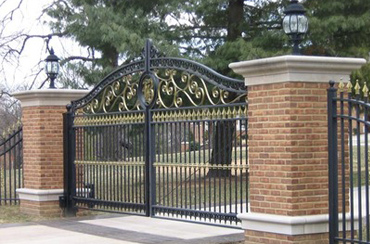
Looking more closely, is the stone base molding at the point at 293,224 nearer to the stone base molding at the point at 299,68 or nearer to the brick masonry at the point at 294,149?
the brick masonry at the point at 294,149

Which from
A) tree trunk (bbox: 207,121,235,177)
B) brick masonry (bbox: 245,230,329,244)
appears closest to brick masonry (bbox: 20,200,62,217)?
tree trunk (bbox: 207,121,235,177)

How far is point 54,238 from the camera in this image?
35.7 ft

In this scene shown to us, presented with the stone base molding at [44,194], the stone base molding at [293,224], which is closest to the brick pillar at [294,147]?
the stone base molding at [293,224]

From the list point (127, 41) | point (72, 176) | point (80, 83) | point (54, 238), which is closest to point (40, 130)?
point (72, 176)

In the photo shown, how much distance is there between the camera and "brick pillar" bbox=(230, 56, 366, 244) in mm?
8281

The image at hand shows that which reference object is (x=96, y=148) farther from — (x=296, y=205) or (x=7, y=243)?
(x=296, y=205)

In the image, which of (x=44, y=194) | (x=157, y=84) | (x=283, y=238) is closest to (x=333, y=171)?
(x=283, y=238)

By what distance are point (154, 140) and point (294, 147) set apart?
12.3 ft

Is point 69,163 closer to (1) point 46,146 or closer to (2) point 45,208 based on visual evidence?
(1) point 46,146

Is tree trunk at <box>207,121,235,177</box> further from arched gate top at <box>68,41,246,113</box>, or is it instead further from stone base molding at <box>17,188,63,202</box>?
stone base molding at <box>17,188,63,202</box>

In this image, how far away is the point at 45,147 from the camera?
13.7 metres

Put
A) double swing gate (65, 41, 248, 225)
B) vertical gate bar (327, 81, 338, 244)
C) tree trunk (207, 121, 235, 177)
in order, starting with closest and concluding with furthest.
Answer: vertical gate bar (327, 81, 338, 244), tree trunk (207, 121, 235, 177), double swing gate (65, 41, 248, 225)

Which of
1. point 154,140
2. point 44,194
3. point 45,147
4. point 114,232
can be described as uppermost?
point 154,140

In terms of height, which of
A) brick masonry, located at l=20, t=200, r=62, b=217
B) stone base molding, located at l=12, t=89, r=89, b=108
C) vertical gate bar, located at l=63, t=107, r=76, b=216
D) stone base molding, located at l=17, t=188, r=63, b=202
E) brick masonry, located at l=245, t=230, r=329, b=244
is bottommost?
brick masonry, located at l=20, t=200, r=62, b=217
